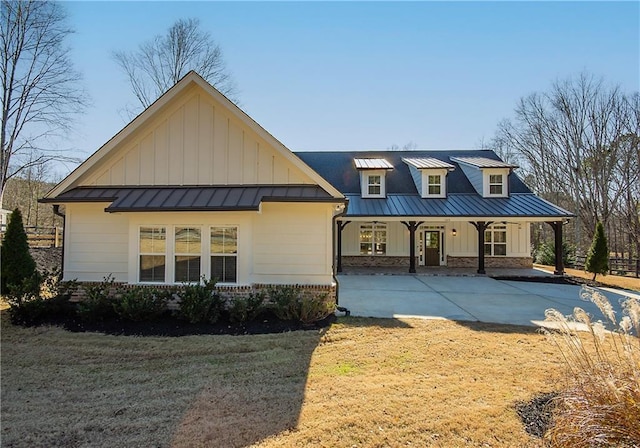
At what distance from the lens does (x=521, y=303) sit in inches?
399

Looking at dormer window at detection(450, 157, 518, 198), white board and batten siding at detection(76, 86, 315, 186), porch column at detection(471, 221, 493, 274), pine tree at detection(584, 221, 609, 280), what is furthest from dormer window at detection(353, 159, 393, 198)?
pine tree at detection(584, 221, 609, 280)

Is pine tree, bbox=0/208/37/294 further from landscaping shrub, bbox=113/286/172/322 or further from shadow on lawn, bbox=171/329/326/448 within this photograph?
shadow on lawn, bbox=171/329/326/448

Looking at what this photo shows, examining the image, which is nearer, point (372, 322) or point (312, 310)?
point (312, 310)

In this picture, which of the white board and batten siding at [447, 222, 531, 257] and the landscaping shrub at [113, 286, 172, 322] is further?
the white board and batten siding at [447, 222, 531, 257]

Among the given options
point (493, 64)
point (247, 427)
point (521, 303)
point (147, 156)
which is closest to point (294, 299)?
point (247, 427)

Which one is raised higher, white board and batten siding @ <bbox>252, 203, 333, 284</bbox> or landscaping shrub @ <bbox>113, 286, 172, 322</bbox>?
white board and batten siding @ <bbox>252, 203, 333, 284</bbox>

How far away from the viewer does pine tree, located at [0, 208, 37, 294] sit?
29.2 feet

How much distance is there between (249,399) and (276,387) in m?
0.45

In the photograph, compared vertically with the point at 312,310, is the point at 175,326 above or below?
below

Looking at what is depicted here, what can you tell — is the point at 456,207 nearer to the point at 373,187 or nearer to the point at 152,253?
the point at 373,187

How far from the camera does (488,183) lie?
58.2ft

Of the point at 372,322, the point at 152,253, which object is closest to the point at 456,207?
the point at 372,322

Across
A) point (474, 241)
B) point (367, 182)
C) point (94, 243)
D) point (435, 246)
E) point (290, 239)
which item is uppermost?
point (367, 182)

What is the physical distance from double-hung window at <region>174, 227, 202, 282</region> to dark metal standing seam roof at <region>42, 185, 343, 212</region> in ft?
2.59
